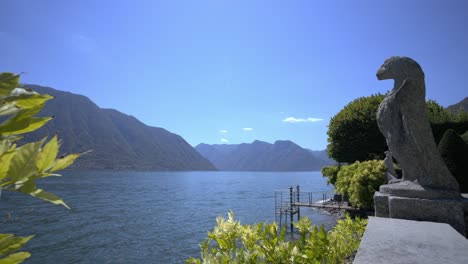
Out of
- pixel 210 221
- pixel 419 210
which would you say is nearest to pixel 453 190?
pixel 419 210

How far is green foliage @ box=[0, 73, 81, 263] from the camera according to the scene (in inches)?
32.7

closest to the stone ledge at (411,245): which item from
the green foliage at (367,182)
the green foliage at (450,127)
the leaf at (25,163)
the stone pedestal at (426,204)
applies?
the stone pedestal at (426,204)

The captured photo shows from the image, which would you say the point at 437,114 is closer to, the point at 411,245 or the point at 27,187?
the point at 411,245

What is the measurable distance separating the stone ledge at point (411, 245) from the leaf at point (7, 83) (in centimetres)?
338

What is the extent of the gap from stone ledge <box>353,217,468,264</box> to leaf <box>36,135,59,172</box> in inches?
127

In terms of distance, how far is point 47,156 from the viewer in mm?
864

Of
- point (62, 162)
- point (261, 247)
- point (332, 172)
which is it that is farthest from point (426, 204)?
point (332, 172)

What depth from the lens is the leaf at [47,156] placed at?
855mm

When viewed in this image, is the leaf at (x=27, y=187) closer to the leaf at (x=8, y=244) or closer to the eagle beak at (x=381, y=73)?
the leaf at (x=8, y=244)

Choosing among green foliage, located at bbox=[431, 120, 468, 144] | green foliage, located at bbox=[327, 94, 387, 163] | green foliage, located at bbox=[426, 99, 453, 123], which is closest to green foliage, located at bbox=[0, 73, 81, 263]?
green foliage, located at bbox=[426, 99, 453, 123]

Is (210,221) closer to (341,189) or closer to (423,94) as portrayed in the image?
(341,189)

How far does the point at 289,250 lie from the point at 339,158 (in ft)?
106

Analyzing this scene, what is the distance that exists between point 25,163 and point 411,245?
4.31 meters

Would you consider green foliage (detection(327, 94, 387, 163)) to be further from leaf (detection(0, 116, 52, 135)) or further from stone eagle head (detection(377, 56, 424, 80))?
leaf (detection(0, 116, 52, 135))
